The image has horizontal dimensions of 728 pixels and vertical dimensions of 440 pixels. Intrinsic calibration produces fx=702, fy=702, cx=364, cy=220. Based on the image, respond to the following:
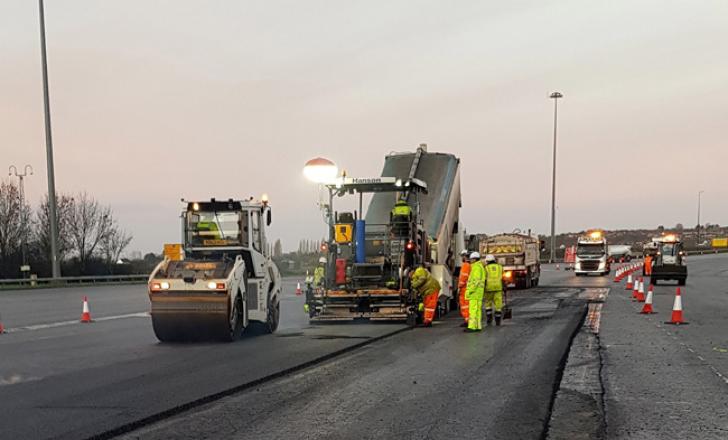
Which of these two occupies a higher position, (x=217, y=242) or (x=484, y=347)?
(x=217, y=242)

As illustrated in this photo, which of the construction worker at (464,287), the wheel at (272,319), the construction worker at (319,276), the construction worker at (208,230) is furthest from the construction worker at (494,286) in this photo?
the construction worker at (208,230)

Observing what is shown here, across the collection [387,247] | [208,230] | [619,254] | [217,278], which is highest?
[208,230]

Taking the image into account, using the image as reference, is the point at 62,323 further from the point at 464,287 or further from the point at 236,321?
the point at 464,287

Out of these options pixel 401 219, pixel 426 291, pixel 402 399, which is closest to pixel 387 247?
pixel 401 219

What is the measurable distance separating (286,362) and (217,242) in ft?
12.9

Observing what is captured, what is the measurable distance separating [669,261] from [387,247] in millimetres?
21774

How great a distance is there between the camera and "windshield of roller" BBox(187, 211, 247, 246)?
12984mm

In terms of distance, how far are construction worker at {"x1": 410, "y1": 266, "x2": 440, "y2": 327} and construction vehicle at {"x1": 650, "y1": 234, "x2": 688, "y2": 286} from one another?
20.9m

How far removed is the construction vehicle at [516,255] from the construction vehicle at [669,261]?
5.45 meters

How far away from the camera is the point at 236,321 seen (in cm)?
1253

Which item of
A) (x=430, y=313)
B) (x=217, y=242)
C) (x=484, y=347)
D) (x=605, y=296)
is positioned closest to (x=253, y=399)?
(x=484, y=347)

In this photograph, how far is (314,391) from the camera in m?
7.82

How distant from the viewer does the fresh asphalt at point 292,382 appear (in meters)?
6.34

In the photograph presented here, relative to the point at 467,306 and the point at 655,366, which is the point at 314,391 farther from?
the point at 467,306
